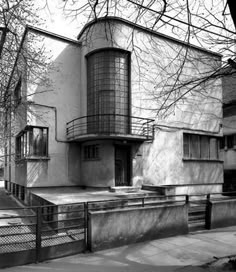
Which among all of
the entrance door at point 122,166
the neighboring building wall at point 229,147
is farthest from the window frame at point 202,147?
the entrance door at point 122,166

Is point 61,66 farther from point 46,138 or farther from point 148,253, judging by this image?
point 148,253

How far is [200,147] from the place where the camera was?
17672mm

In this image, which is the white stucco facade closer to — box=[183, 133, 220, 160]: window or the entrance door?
the entrance door

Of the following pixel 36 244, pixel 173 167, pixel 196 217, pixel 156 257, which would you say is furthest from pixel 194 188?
pixel 36 244

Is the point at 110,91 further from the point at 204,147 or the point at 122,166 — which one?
the point at 204,147

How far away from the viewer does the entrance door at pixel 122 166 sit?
1444 centimetres

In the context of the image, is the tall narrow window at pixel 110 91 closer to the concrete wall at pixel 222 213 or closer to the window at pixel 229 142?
the concrete wall at pixel 222 213

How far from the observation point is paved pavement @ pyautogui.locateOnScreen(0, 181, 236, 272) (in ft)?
18.2

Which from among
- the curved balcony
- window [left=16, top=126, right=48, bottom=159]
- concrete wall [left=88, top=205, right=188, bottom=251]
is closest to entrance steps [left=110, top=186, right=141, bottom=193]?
the curved balcony

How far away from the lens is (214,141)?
18578mm

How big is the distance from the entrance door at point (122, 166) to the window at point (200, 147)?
4347mm

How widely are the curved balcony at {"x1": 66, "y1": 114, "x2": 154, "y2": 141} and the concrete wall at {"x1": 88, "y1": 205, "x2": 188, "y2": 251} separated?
6.00m

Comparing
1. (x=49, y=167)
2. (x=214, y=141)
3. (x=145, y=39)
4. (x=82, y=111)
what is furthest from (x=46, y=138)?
(x=214, y=141)

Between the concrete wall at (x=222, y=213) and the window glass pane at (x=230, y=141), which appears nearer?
the concrete wall at (x=222, y=213)
